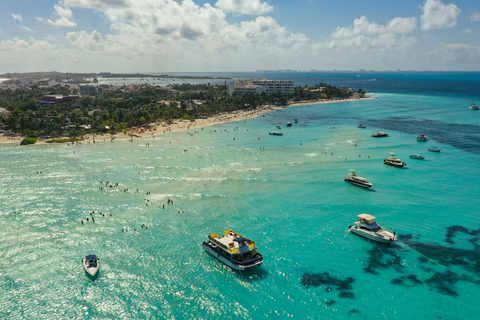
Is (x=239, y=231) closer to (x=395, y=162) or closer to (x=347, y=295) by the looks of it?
(x=347, y=295)

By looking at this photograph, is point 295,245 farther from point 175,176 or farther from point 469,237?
point 175,176

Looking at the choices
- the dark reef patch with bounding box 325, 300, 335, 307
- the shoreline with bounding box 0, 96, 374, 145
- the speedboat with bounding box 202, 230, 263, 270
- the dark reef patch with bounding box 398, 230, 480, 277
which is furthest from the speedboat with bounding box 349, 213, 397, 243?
the shoreline with bounding box 0, 96, 374, 145

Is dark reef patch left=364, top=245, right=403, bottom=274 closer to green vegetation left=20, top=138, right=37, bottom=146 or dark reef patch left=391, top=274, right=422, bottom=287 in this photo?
dark reef patch left=391, top=274, right=422, bottom=287

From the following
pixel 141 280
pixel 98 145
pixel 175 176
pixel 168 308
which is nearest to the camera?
pixel 168 308

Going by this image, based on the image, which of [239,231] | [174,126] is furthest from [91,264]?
[174,126]

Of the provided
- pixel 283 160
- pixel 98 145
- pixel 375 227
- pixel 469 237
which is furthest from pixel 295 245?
pixel 98 145

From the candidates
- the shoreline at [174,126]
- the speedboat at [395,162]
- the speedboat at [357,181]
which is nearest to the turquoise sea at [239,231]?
the speedboat at [357,181]
